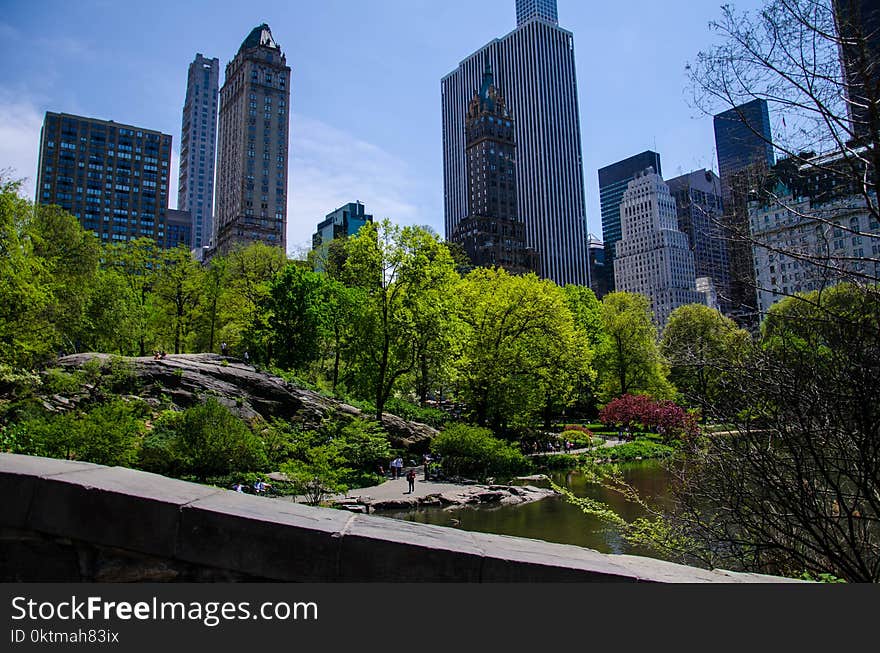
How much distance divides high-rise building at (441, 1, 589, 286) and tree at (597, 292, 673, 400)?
122m

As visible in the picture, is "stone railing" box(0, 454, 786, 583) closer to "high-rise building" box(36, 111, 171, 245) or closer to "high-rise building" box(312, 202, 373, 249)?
"high-rise building" box(36, 111, 171, 245)

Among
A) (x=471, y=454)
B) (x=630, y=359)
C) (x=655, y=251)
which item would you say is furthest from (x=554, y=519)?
(x=655, y=251)

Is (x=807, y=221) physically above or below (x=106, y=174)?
below

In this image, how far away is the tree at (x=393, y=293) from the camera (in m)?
30.6

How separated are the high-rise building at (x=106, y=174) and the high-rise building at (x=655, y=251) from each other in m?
113

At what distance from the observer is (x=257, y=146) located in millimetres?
118688

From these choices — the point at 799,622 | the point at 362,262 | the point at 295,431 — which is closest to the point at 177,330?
the point at 362,262

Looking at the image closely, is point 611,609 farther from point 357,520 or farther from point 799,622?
point 357,520

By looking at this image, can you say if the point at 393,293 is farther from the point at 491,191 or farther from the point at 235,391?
the point at 491,191

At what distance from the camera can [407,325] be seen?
99.8 feet

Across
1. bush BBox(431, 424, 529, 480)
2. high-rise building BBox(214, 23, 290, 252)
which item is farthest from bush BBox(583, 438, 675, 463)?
high-rise building BBox(214, 23, 290, 252)

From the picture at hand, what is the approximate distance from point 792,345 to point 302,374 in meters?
31.1

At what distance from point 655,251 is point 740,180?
147 meters

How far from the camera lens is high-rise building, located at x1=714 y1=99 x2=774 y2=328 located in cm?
700
